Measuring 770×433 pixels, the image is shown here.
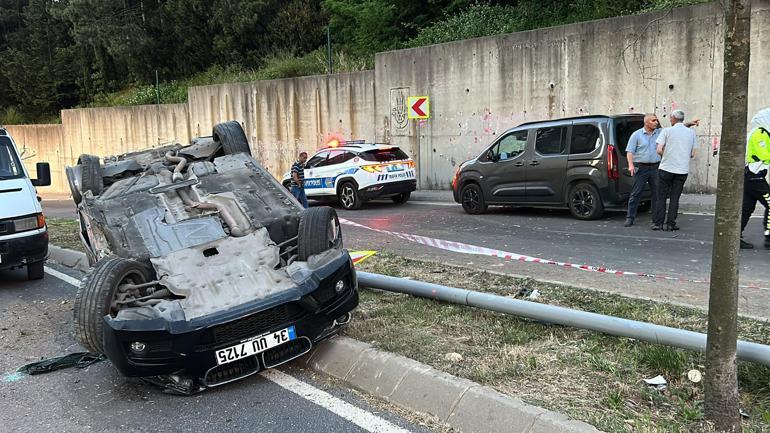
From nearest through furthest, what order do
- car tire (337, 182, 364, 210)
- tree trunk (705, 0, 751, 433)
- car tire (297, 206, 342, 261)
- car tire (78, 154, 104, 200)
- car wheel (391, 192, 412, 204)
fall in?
1. tree trunk (705, 0, 751, 433)
2. car tire (297, 206, 342, 261)
3. car tire (78, 154, 104, 200)
4. car tire (337, 182, 364, 210)
5. car wheel (391, 192, 412, 204)

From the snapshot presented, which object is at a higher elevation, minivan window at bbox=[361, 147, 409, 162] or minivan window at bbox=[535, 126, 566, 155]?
minivan window at bbox=[535, 126, 566, 155]

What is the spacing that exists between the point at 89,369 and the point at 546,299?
12.9 ft

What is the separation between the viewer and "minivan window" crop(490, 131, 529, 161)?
12.0 meters

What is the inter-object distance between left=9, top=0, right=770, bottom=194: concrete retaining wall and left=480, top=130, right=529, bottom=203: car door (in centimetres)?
285

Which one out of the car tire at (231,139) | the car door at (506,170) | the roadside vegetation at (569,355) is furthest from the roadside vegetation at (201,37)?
the roadside vegetation at (569,355)

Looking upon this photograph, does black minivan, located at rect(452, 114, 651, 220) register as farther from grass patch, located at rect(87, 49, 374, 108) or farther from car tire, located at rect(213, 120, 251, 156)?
grass patch, located at rect(87, 49, 374, 108)

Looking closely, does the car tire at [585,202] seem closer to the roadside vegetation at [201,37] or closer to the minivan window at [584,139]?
the minivan window at [584,139]

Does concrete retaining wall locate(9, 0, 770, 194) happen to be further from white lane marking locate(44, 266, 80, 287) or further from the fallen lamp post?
white lane marking locate(44, 266, 80, 287)

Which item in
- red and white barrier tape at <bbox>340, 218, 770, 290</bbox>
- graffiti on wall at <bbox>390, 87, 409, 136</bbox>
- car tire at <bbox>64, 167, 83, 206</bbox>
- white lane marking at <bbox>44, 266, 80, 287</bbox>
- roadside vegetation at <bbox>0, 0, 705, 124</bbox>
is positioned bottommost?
white lane marking at <bbox>44, 266, 80, 287</bbox>

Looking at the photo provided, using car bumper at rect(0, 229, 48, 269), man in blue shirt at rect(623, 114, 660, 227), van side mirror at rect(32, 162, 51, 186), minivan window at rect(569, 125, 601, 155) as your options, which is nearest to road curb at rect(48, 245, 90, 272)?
car bumper at rect(0, 229, 48, 269)

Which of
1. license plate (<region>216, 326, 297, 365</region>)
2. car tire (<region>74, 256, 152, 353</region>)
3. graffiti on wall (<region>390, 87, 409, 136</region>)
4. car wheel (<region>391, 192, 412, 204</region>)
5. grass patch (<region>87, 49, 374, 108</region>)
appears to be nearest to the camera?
license plate (<region>216, 326, 297, 365</region>)

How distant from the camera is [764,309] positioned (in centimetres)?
521

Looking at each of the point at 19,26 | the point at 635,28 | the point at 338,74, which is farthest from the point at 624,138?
the point at 19,26

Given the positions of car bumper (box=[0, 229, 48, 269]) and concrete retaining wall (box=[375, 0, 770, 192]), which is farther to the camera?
concrete retaining wall (box=[375, 0, 770, 192])
